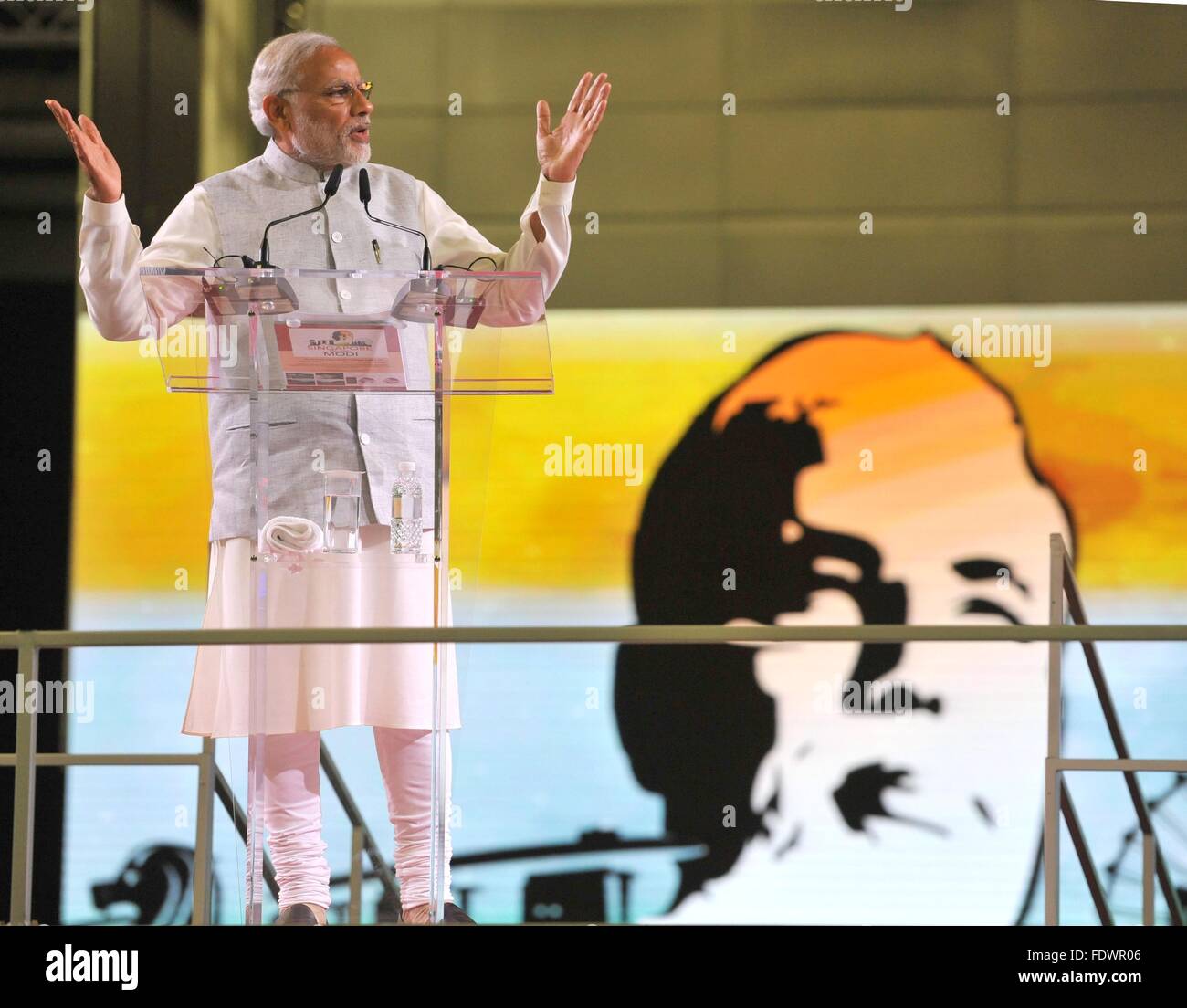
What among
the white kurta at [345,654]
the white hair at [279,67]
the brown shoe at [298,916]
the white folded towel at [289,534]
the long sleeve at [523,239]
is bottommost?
the brown shoe at [298,916]

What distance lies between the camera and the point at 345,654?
2467 millimetres

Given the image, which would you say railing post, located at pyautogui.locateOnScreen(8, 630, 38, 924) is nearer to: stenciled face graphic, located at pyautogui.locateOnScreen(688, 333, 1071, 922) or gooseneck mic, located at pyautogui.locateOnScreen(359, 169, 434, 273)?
gooseneck mic, located at pyautogui.locateOnScreen(359, 169, 434, 273)

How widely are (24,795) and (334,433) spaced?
74 cm

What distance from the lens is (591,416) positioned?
4.32 meters

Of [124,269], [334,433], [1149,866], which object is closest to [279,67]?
[124,269]

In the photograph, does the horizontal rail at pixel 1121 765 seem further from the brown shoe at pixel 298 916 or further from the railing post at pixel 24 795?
the railing post at pixel 24 795

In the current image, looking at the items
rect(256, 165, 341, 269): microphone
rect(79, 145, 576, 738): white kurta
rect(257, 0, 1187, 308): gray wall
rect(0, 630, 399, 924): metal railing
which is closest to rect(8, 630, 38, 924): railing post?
rect(0, 630, 399, 924): metal railing

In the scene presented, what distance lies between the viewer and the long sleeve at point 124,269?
98.8 inches

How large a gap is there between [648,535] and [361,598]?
1.92 m

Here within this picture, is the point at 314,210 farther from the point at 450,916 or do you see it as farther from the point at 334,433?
the point at 450,916

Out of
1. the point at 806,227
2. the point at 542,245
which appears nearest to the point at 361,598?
the point at 542,245

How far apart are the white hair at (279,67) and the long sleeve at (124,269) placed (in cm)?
29

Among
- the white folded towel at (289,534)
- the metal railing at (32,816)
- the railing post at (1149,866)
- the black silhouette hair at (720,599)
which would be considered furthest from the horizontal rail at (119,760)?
the railing post at (1149,866)

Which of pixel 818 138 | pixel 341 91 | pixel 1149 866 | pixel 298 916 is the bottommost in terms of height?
pixel 1149 866
